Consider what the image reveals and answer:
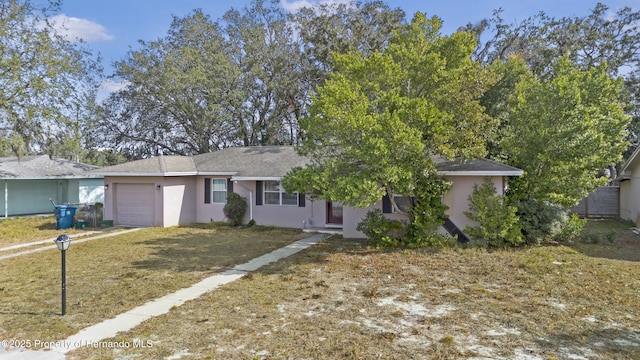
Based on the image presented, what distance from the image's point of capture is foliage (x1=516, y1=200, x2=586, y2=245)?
37.3 ft

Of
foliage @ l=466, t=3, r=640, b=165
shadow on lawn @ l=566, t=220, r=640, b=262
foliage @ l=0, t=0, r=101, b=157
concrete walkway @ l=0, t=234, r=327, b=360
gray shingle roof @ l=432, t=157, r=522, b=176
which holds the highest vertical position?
foliage @ l=466, t=3, r=640, b=165

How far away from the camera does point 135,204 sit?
57.8 feet

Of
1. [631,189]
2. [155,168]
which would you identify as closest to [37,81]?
[155,168]

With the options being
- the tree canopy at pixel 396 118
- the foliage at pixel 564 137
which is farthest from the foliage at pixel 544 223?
the tree canopy at pixel 396 118

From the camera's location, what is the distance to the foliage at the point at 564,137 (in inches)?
446

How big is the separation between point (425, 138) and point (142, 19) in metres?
13.3

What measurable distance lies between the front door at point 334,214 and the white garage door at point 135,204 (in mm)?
7739

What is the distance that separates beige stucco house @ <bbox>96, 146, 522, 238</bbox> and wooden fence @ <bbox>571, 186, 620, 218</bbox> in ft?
44.3

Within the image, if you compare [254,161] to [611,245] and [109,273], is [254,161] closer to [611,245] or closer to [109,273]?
[109,273]

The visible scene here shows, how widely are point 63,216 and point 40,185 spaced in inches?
311

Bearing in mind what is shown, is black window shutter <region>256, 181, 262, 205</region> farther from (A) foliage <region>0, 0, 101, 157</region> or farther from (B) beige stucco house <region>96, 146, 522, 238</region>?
(A) foliage <region>0, 0, 101, 157</region>

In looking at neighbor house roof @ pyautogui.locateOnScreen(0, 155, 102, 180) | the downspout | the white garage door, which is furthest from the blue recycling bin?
the downspout

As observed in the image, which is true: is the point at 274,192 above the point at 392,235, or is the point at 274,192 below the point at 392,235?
above

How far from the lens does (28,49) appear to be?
16.8 meters
